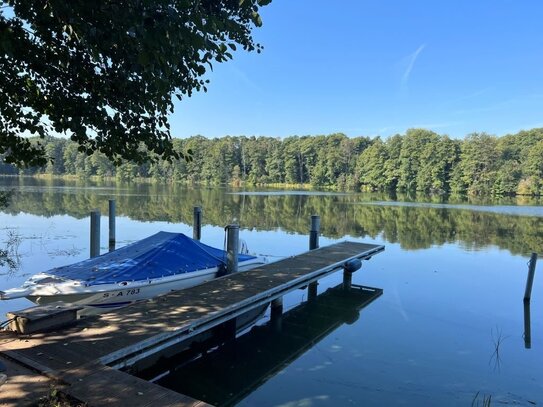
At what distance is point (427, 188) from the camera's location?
70.3m

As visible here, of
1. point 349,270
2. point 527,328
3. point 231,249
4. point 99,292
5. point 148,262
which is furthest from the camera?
point 349,270

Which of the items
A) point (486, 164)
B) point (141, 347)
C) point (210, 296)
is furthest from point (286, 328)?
point (486, 164)

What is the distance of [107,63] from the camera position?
12.8 feet

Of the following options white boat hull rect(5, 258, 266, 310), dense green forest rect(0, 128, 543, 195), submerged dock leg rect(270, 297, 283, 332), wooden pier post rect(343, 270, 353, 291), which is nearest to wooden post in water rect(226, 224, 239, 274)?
submerged dock leg rect(270, 297, 283, 332)

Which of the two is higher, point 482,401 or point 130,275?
point 130,275

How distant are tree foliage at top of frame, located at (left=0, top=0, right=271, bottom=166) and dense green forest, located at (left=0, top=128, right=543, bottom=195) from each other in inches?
2245

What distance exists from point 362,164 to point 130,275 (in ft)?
238

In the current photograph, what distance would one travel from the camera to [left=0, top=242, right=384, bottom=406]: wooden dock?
13.5 ft

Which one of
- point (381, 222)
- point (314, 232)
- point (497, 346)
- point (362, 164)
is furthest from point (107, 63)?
point (362, 164)

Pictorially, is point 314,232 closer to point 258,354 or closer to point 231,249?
point 231,249

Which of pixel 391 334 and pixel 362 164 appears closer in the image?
pixel 391 334

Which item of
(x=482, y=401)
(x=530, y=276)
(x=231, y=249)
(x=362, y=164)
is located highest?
(x=362, y=164)

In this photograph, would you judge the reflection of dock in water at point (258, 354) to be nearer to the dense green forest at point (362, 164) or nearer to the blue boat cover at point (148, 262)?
the blue boat cover at point (148, 262)

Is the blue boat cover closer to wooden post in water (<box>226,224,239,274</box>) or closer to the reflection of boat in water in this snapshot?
the reflection of boat in water
